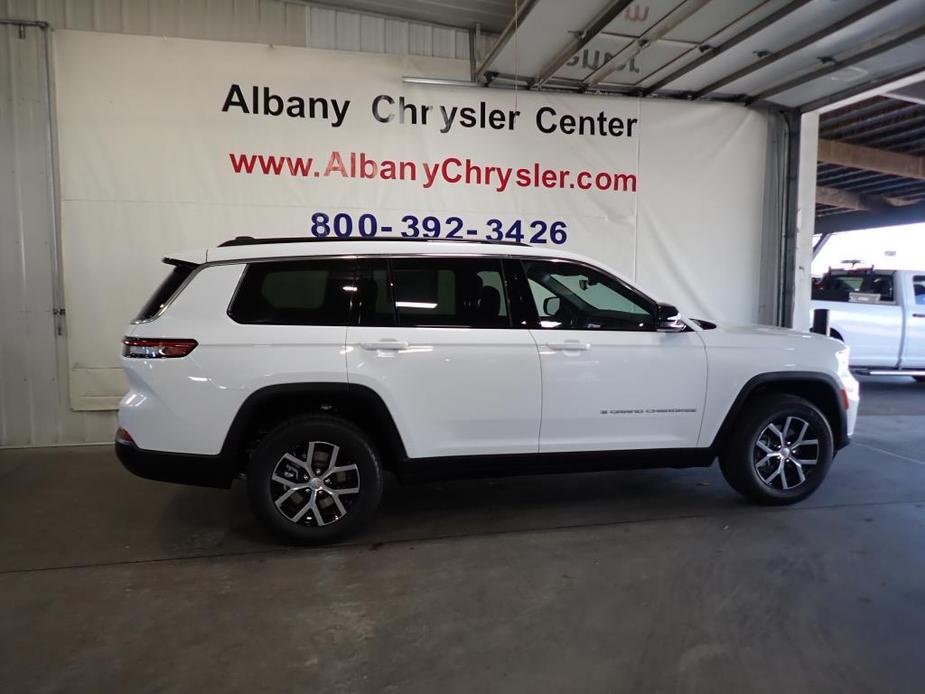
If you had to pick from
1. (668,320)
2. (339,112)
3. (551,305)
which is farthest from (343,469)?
(339,112)

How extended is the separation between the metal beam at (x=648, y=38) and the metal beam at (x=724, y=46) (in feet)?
1.87

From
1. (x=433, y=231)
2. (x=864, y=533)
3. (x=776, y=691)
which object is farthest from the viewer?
(x=433, y=231)

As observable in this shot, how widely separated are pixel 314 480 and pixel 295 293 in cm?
109

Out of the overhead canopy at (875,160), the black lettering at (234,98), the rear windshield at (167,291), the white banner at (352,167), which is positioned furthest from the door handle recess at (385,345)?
the overhead canopy at (875,160)

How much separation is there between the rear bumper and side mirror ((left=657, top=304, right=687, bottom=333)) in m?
2.77

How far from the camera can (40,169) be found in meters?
5.85

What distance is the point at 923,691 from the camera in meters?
2.47

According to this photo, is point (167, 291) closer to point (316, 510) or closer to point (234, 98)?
point (316, 510)

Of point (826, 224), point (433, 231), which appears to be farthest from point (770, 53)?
point (826, 224)

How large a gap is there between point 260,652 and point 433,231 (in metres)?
4.70

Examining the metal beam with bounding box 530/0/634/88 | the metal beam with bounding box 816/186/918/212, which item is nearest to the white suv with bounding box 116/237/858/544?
the metal beam with bounding box 530/0/634/88

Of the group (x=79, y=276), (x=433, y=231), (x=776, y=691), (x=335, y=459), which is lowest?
(x=776, y=691)

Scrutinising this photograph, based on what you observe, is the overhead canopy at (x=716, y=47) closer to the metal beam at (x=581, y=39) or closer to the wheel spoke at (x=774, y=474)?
the metal beam at (x=581, y=39)

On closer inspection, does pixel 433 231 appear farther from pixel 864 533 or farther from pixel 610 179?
pixel 864 533
